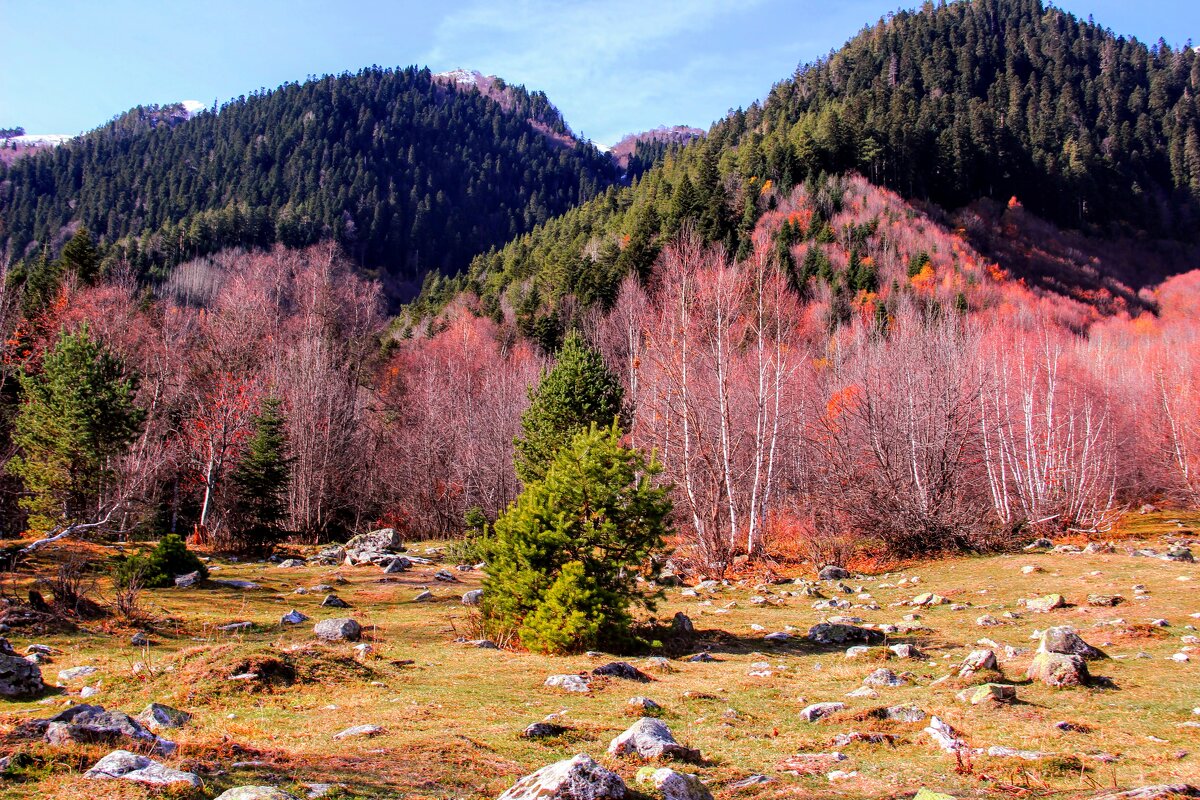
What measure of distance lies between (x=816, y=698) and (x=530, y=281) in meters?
59.1

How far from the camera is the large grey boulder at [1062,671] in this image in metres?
6.40

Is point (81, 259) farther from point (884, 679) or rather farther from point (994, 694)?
point (994, 694)

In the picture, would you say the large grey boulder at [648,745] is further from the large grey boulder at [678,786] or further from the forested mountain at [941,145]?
the forested mountain at [941,145]

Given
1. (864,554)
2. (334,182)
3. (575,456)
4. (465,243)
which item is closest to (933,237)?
(864,554)

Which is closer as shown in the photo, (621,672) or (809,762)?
(809,762)

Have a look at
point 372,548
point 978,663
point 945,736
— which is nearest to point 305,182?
point 372,548

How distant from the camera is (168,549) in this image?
16.0m

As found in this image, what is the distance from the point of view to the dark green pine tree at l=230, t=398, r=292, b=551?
26.2 metres

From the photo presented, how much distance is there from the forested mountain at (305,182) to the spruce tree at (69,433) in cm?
6615

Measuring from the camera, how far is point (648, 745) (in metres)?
4.75

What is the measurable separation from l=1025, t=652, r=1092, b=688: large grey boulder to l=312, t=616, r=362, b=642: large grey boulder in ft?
28.2

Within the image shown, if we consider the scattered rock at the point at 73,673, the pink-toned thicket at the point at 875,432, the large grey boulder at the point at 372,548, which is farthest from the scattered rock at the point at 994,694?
the large grey boulder at the point at 372,548

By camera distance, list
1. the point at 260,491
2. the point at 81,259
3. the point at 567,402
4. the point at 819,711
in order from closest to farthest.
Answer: the point at 819,711 → the point at 567,402 → the point at 260,491 → the point at 81,259

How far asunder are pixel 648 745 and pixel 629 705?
185 centimetres
